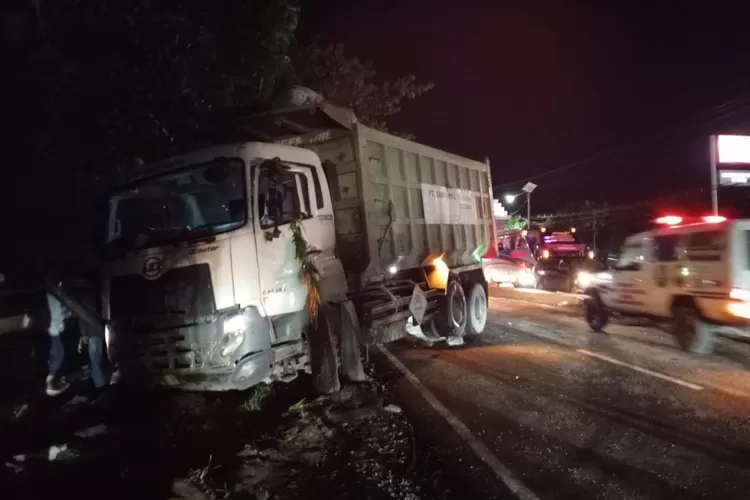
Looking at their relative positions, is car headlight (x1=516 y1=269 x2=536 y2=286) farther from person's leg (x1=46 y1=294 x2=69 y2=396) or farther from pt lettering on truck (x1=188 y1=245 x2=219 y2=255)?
pt lettering on truck (x1=188 y1=245 x2=219 y2=255)

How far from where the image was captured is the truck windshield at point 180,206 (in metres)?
6.56

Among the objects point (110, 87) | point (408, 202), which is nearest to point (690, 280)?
point (408, 202)

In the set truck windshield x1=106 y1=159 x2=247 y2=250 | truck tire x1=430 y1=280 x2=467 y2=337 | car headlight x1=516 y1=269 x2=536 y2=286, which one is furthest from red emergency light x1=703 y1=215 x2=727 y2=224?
car headlight x1=516 y1=269 x2=536 y2=286

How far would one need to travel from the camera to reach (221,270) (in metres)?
6.30

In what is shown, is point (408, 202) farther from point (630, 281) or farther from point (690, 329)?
point (690, 329)

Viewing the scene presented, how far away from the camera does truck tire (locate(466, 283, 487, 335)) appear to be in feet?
39.0

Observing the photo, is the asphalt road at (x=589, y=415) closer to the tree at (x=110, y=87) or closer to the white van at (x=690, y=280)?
the white van at (x=690, y=280)

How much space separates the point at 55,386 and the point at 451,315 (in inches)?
243

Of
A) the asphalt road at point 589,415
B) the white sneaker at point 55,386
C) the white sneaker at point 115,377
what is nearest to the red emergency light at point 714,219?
Result: the asphalt road at point 589,415

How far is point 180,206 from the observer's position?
690 cm

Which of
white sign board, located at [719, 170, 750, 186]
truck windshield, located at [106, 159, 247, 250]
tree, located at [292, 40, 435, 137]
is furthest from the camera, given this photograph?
white sign board, located at [719, 170, 750, 186]

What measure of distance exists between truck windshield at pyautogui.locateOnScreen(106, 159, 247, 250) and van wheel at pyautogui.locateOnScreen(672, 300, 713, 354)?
6779mm

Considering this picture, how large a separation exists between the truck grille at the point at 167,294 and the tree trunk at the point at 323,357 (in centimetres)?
141

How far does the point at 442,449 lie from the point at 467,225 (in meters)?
7.38
